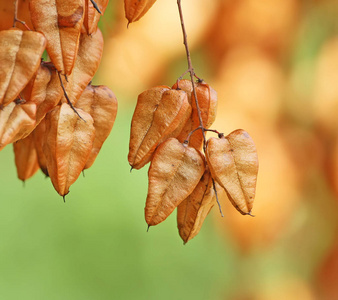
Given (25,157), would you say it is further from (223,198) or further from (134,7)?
(223,198)

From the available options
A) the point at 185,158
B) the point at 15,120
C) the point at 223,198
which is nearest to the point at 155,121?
the point at 185,158

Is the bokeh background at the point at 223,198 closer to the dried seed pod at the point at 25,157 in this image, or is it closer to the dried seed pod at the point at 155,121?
the dried seed pod at the point at 25,157

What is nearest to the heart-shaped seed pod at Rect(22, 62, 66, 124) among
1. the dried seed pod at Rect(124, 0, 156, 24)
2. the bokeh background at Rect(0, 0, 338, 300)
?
the dried seed pod at Rect(124, 0, 156, 24)

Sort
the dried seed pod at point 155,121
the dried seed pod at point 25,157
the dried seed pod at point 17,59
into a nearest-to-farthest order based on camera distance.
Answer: the dried seed pod at point 17,59
the dried seed pod at point 155,121
the dried seed pod at point 25,157

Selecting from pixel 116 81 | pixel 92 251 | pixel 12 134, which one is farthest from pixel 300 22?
pixel 12 134

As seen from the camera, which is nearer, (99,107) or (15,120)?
(15,120)

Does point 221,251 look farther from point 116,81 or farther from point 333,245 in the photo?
point 116,81

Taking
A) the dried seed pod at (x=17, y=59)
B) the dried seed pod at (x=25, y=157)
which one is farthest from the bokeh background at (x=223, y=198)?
the dried seed pod at (x=17, y=59)

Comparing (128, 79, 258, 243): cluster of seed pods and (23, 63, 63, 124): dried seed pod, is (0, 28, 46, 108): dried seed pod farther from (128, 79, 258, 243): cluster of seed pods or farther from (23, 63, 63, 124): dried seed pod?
(128, 79, 258, 243): cluster of seed pods
